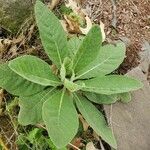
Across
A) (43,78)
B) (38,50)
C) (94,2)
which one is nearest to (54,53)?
(43,78)

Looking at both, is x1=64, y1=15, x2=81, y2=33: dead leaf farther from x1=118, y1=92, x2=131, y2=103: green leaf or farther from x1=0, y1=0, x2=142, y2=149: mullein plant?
x1=118, y1=92, x2=131, y2=103: green leaf

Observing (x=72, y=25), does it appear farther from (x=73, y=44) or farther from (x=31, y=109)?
(x=31, y=109)

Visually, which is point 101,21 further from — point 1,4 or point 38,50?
point 1,4

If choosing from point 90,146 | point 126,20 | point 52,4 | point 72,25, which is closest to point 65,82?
point 90,146

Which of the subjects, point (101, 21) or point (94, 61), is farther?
point (101, 21)

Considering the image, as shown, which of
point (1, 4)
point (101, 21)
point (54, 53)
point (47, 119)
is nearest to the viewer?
point (47, 119)

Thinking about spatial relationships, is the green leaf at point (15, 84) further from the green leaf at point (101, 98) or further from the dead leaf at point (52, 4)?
the dead leaf at point (52, 4)
